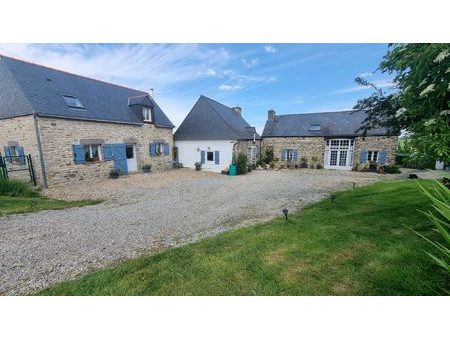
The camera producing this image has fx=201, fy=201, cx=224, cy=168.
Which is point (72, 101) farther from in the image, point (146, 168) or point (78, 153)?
point (146, 168)

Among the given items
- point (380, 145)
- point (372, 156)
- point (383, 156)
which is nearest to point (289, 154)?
point (372, 156)

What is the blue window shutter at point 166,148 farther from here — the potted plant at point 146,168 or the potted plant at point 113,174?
the potted plant at point 113,174

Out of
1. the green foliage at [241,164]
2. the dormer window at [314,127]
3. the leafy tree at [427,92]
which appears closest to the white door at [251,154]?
A: the green foliage at [241,164]

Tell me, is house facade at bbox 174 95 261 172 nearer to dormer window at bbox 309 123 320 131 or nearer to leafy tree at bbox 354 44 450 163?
dormer window at bbox 309 123 320 131

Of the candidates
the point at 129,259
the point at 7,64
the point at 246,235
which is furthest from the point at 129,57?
the point at 7,64

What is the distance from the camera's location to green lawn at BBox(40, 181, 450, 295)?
2693 mm

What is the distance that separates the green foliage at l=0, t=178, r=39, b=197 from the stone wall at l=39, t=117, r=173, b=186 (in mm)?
1532

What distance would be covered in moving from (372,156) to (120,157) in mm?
20563

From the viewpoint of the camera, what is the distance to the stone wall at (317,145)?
55.8ft

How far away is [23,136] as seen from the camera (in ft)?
33.1

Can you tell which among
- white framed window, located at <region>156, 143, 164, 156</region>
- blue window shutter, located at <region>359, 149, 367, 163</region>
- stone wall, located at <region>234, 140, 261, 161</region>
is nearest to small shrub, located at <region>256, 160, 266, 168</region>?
stone wall, located at <region>234, 140, 261, 161</region>

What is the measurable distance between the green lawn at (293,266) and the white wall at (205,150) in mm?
11719

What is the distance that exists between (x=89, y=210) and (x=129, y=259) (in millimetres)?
4182

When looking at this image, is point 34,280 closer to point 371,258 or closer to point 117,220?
point 117,220
